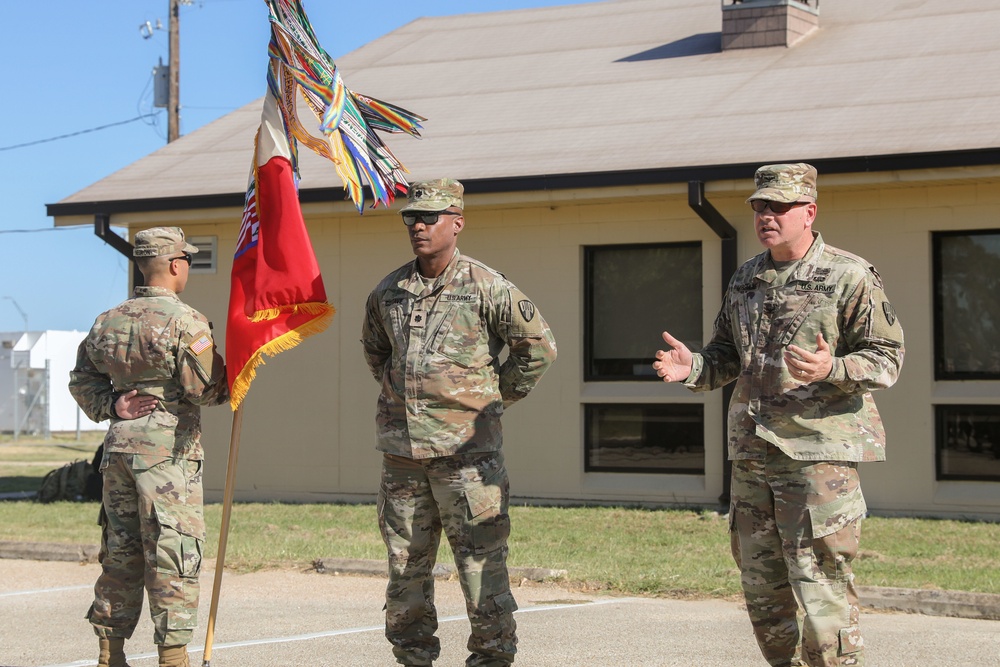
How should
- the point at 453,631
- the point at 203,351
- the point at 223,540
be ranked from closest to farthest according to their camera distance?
1. the point at 203,351
2. the point at 223,540
3. the point at 453,631

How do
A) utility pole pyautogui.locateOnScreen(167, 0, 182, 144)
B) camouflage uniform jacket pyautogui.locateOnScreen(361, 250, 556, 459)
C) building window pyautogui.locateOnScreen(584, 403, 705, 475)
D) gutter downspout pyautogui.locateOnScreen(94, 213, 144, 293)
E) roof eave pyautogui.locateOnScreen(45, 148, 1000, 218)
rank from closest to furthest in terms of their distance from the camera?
camouflage uniform jacket pyautogui.locateOnScreen(361, 250, 556, 459) → roof eave pyautogui.locateOnScreen(45, 148, 1000, 218) → building window pyautogui.locateOnScreen(584, 403, 705, 475) → gutter downspout pyautogui.locateOnScreen(94, 213, 144, 293) → utility pole pyautogui.locateOnScreen(167, 0, 182, 144)

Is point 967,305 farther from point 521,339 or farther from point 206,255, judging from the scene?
point 206,255

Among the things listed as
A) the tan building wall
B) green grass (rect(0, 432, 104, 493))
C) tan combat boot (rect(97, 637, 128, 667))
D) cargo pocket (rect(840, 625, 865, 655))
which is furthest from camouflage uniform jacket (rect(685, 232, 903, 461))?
green grass (rect(0, 432, 104, 493))

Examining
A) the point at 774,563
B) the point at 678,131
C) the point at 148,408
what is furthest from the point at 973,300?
the point at 148,408

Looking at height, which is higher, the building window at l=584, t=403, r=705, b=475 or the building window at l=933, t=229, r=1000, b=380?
the building window at l=933, t=229, r=1000, b=380

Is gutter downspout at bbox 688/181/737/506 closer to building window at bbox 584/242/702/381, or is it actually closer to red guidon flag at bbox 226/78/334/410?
building window at bbox 584/242/702/381

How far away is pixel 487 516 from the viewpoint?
5664 millimetres

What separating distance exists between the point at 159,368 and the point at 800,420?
9.41 feet

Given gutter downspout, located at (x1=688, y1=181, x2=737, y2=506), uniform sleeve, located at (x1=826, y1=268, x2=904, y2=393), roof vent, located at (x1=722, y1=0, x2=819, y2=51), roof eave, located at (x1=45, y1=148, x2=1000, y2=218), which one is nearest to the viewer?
uniform sleeve, located at (x1=826, y1=268, x2=904, y2=393)

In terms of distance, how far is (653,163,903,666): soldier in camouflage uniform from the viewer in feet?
16.8

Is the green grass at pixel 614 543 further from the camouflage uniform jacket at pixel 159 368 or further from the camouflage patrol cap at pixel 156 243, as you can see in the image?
the camouflage patrol cap at pixel 156 243

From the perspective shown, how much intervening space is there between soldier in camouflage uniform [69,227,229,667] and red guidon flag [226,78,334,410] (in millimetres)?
329

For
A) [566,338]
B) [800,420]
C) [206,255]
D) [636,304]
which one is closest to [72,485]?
[206,255]

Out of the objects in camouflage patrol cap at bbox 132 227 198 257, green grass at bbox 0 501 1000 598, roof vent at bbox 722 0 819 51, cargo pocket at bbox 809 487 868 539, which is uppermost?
roof vent at bbox 722 0 819 51
